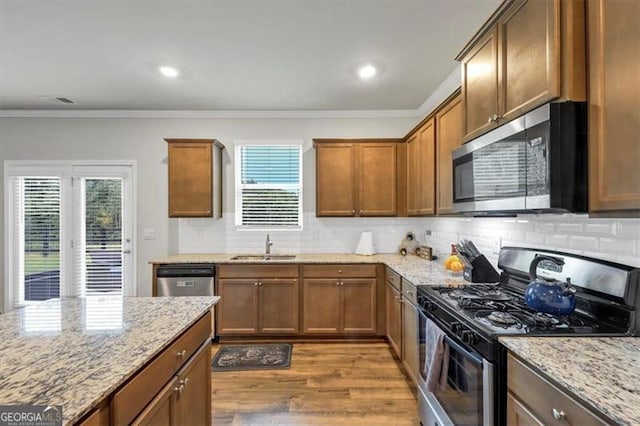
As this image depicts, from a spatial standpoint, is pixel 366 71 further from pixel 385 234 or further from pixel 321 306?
pixel 321 306

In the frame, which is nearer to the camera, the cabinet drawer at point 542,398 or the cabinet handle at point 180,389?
the cabinet drawer at point 542,398

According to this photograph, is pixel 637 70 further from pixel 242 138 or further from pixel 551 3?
pixel 242 138

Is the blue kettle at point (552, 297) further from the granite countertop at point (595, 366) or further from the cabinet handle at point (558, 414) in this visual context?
the cabinet handle at point (558, 414)

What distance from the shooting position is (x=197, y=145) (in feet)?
12.6

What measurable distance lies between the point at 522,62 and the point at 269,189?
10.4 ft

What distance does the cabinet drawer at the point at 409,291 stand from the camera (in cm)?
251

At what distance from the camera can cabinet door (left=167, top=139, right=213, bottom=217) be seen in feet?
12.6

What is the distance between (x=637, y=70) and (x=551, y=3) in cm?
50

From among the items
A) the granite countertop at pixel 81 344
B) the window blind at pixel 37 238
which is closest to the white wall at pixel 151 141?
the window blind at pixel 37 238

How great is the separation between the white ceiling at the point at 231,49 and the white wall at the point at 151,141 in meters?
0.36

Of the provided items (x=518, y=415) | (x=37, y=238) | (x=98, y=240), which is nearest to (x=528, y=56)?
(x=518, y=415)

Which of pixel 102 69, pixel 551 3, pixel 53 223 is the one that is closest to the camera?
pixel 551 3

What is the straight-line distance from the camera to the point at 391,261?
11.6ft

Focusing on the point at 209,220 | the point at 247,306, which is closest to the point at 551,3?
the point at 247,306
